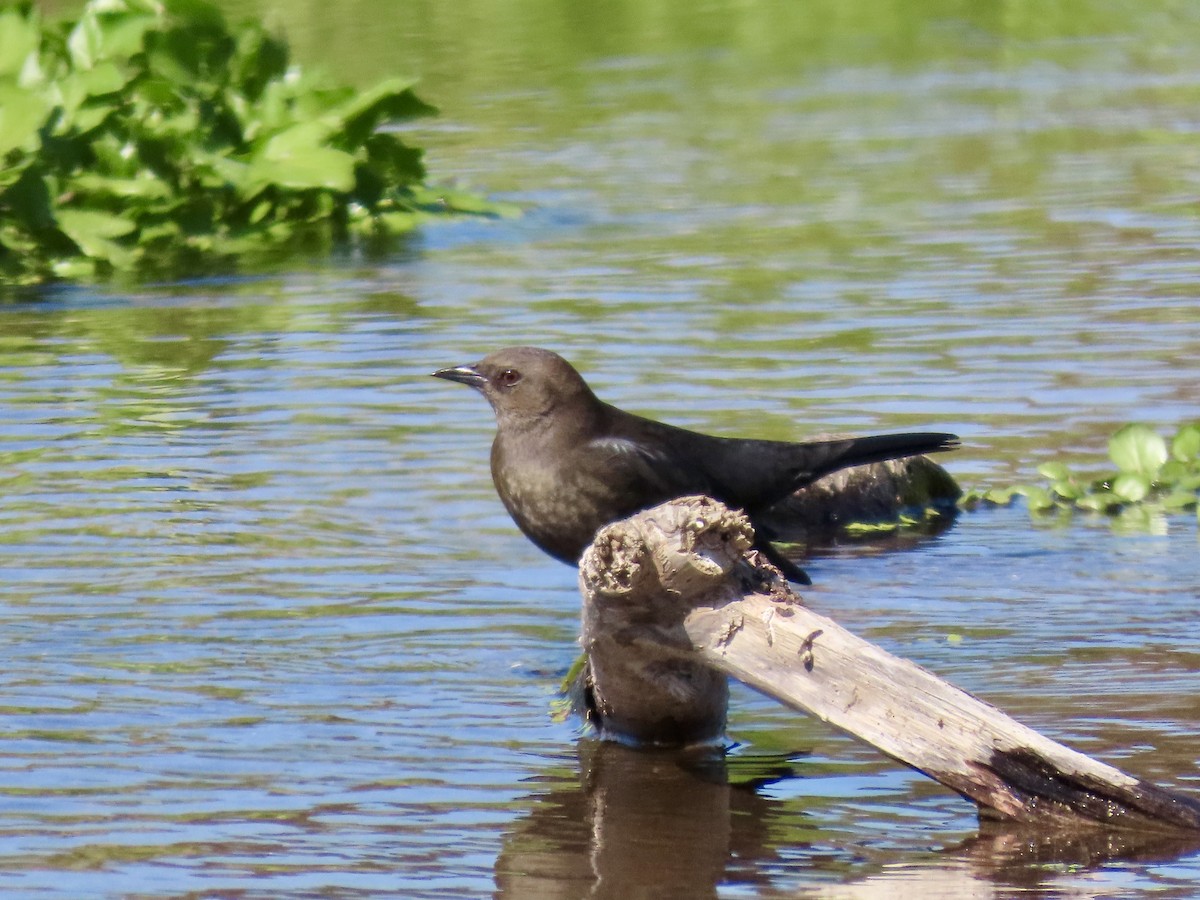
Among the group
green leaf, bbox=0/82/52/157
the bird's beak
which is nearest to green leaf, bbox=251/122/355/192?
green leaf, bbox=0/82/52/157

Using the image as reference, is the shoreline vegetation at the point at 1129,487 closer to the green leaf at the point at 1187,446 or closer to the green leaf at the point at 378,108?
the green leaf at the point at 1187,446

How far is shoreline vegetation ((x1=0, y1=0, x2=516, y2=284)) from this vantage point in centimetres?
1419

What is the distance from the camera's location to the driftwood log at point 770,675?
480 centimetres

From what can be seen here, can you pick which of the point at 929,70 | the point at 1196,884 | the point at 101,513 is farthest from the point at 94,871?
the point at 929,70

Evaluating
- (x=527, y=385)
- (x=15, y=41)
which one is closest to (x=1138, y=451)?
(x=527, y=385)

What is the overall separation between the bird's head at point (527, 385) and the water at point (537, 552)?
68 centimetres

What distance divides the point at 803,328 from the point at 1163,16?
14.8 meters

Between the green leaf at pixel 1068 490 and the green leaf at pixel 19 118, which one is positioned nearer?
the green leaf at pixel 1068 490

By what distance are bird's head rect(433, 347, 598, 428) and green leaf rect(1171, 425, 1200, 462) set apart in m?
2.78

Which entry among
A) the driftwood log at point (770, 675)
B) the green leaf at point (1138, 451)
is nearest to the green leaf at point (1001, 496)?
the green leaf at point (1138, 451)

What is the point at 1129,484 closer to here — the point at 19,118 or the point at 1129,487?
the point at 1129,487

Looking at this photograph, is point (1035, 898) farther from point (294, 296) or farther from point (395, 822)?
point (294, 296)

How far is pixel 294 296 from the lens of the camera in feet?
43.3

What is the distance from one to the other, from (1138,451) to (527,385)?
2.77m
